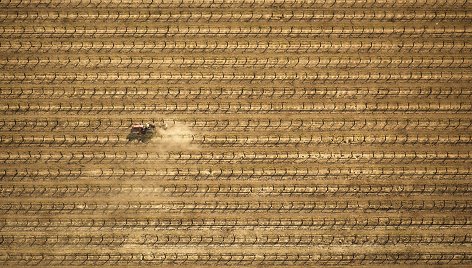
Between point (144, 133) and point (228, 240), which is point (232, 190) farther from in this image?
→ point (144, 133)

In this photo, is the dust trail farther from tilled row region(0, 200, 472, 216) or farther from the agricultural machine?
tilled row region(0, 200, 472, 216)

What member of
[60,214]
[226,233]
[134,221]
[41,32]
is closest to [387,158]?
[226,233]

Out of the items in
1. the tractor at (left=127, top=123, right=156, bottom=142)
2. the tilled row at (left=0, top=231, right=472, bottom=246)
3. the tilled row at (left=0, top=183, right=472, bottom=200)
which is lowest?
the tilled row at (left=0, top=231, right=472, bottom=246)

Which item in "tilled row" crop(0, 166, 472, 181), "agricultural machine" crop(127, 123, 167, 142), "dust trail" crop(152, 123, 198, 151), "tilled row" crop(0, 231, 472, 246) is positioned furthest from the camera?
"dust trail" crop(152, 123, 198, 151)

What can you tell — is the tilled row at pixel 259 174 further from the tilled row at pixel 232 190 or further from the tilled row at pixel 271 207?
the tilled row at pixel 271 207

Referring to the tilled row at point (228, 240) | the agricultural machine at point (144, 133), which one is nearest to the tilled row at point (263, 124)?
the agricultural machine at point (144, 133)

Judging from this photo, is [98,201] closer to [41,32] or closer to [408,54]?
[41,32]

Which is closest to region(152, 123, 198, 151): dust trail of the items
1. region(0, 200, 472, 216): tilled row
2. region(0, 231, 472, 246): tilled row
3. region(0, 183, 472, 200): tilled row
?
region(0, 183, 472, 200): tilled row
